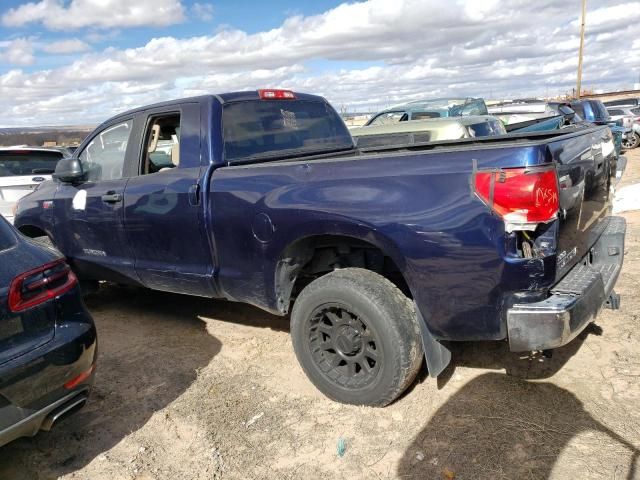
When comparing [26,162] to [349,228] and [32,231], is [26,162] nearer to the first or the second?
[32,231]

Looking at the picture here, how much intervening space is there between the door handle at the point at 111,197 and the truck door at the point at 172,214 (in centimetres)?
9

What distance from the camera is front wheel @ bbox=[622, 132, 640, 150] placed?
18547mm

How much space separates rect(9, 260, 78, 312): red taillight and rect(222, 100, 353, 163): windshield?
140cm

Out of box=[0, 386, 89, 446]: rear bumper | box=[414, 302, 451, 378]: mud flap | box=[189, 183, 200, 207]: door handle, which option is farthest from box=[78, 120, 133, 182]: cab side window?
box=[414, 302, 451, 378]: mud flap

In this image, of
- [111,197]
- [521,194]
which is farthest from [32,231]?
[521,194]

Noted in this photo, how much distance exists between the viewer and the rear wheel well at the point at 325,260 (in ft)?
11.1

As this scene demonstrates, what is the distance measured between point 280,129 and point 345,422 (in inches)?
91.9

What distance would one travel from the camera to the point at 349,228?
Result: 3029 mm

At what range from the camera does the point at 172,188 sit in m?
3.93

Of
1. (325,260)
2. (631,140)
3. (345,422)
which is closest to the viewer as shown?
(345,422)

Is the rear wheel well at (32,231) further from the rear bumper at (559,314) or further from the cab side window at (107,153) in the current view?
the rear bumper at (559,314)

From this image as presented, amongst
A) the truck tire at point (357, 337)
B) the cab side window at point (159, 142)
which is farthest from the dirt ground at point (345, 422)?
the cab side window at point (159, 142)

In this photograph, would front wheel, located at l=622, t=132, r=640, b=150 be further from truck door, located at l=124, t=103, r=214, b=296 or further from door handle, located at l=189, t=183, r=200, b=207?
door handle, located at l=189, t=183, r=200, b=207

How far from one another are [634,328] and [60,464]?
394cm
